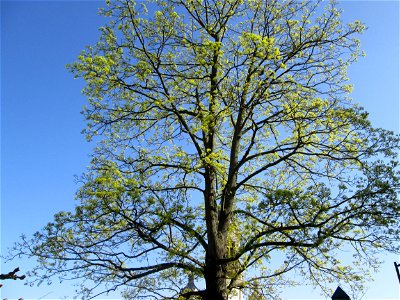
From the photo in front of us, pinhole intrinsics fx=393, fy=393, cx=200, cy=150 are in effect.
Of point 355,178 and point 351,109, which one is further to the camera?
point 351,109

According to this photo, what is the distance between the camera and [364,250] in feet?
31.2

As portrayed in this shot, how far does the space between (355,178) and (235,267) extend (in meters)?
4.07

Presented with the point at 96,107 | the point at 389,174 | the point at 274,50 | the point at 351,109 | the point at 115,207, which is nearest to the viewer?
the point at 389,174

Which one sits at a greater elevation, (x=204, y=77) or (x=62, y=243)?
(x=204, y=77)

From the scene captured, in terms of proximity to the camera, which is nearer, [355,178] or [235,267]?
[355,178]

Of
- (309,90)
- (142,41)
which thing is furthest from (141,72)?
(309,90)

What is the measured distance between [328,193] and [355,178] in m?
1.29

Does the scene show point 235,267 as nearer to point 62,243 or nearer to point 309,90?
point 62,243

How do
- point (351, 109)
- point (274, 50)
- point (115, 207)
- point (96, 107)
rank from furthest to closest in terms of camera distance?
point (96, 107) < point (274, 50) < point (351, 109) < point (115, 207)

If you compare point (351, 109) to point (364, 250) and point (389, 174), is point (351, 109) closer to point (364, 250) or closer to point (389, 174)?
point (389, 174)

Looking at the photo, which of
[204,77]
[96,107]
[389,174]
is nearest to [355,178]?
[389,174]

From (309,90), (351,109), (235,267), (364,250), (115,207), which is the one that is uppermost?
(309,90)

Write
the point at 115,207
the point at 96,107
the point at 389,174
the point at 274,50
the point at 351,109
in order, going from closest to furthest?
the point at 389,174
the point at 115,207
the point at 351,109
the point at 274,50
the point at 96,107

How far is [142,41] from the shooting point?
11250 millimetres
